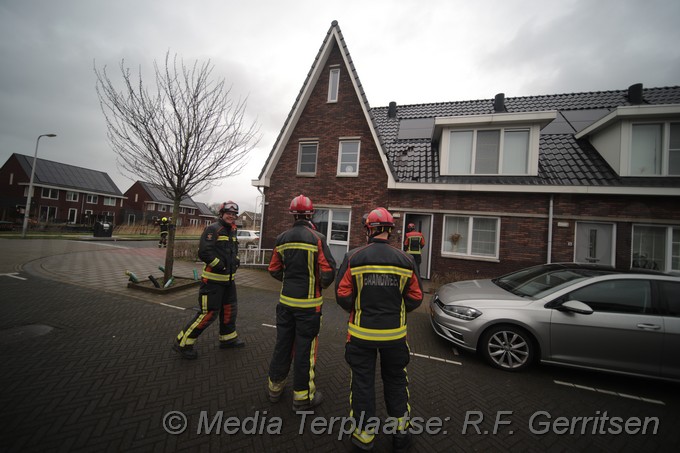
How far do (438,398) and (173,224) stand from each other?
7.04 metres

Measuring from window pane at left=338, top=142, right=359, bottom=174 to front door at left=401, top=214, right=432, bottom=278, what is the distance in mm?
Result: 2858

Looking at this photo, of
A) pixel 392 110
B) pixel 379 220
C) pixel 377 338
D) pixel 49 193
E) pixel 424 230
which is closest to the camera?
pixel 377 338

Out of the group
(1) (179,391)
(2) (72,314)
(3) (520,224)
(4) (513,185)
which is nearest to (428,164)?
(4) (513,185)

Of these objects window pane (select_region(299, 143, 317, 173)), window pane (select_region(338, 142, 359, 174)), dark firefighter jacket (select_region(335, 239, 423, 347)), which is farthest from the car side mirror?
window pane (select_region(299, 143, 317, 173))

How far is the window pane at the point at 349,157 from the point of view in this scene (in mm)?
9922

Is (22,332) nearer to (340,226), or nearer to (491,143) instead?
(340,226)

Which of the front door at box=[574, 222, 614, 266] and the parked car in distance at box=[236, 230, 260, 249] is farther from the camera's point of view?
the parked car in distance at box=[236, 230, 260, 249]

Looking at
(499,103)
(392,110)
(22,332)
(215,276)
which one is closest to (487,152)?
(499,103)

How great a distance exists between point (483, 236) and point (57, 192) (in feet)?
145

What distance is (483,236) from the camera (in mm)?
8703

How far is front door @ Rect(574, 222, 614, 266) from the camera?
7.82 metres

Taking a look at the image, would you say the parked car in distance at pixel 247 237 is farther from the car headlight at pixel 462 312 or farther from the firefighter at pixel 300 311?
the firefighter at pixel 300 311

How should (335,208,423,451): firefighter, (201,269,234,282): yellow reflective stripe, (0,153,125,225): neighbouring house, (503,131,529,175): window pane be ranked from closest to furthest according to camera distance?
(335,208,423,451): firefighter → (201,269,234,282): yellow reflective stripe → (503,131,529,175): window pane → (0,153,125,225): neighbouring house

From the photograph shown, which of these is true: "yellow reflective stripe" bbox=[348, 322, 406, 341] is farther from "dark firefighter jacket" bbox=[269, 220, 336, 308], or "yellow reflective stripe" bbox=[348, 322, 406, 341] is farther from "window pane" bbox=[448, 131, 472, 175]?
"window pane" bbox=[448, 131, 472, 175]
